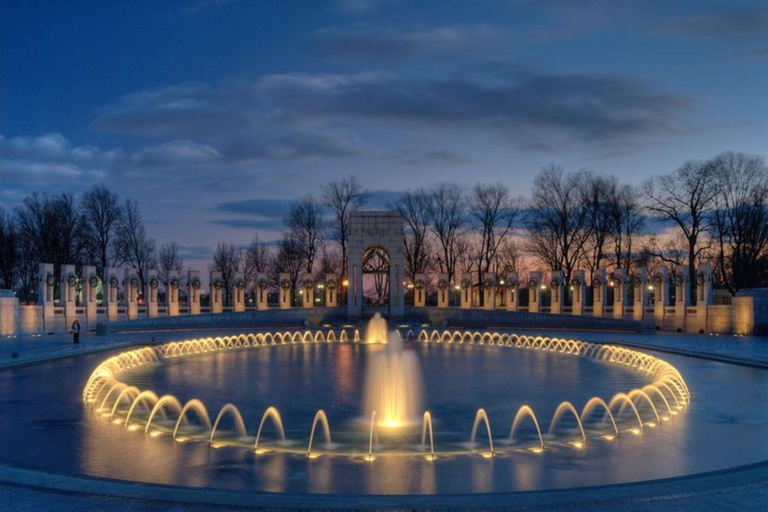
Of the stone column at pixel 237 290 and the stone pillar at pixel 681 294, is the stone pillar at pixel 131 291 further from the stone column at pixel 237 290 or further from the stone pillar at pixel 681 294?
the stone pillar at pixel 681 294

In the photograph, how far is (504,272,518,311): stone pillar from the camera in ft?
164

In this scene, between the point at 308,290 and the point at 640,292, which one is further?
the point at 308,290

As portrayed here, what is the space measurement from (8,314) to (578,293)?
3649 cm

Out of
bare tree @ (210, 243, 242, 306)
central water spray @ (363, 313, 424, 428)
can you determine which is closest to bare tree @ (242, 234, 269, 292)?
bare tree @ (210, 243, 242, 306)

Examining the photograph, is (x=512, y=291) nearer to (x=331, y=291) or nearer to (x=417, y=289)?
(x=417, y=289)

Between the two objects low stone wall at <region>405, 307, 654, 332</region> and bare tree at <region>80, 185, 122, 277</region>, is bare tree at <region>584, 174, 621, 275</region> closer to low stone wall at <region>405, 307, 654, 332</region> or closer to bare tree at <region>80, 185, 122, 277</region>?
low stone wall at <region>405, 307, 654, 332</region>

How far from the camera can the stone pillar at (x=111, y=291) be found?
43938 millimetres

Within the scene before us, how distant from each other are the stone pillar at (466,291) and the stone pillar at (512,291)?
116 inches

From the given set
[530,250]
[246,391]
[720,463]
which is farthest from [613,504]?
Result: [530,250]

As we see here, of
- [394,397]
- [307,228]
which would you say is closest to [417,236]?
[307,228]

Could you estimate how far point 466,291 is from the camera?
2074 inches

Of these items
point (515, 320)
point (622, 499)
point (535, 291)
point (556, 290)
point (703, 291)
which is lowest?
point (515, 320)

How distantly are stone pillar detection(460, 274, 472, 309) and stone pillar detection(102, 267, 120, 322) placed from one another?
82.7 ft

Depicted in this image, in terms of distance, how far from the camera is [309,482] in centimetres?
917
